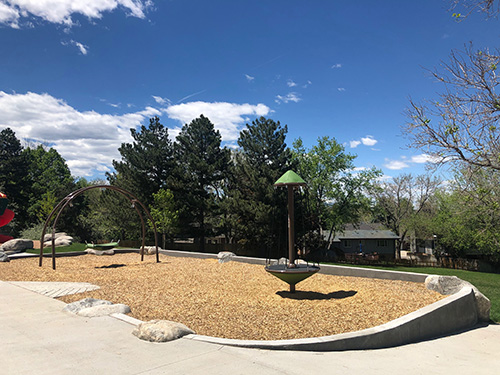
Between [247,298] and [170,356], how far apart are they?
407 cm

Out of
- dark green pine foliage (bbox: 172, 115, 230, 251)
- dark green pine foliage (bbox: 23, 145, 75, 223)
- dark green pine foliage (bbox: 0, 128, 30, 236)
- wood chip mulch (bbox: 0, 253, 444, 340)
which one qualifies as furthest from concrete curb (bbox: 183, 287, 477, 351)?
dark green pine foliage (bbox: 0, 128, 30, 236)

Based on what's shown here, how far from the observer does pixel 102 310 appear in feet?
22.8

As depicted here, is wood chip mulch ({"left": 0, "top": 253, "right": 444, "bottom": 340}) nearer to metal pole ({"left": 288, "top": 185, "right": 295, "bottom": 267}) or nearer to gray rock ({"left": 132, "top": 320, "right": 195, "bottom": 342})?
gray rock ({"left": 132, "top": 320, "right": 195, "bottom": 342})

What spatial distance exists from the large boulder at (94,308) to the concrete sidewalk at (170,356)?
0.24m

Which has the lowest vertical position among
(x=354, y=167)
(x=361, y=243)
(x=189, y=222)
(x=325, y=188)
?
(x=361, y=243)

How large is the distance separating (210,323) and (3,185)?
143 feet

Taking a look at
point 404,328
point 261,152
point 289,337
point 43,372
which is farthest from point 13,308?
point 261,152

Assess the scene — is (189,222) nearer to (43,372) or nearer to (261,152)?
(261,152)

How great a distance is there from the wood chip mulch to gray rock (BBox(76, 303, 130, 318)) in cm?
26

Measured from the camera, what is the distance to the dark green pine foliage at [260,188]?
27875mm

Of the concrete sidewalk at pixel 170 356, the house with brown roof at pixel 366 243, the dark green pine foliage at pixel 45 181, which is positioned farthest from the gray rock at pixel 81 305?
the house with brown roof at pixel 366 243

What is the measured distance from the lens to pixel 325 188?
35406 mm

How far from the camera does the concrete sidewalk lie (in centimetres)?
439

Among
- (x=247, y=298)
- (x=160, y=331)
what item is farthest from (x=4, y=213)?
(x=160, y=331)
